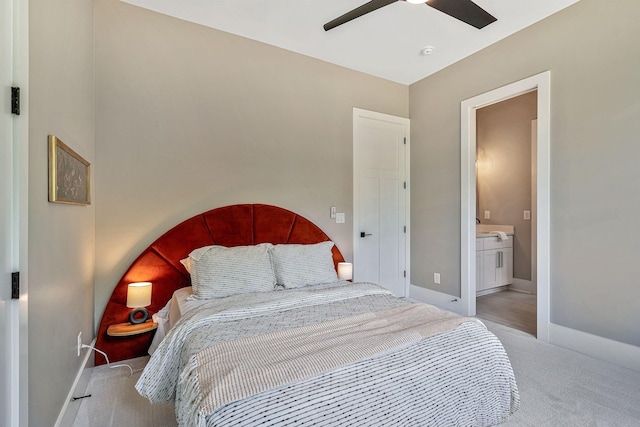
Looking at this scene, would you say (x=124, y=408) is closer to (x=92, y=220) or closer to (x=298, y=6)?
(x=92, y=220)

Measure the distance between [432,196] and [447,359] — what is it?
280cm

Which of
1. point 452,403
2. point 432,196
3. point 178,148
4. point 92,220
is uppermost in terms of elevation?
point 178,148

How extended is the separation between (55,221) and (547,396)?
3077 millimetres

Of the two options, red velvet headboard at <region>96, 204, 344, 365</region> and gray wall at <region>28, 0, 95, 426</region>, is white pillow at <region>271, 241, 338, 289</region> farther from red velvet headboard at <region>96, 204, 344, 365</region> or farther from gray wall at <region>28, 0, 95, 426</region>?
gray wall at <region>28, 0, 95, 426</region>

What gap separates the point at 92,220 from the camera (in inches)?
91.7

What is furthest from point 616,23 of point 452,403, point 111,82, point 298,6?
point 111,82

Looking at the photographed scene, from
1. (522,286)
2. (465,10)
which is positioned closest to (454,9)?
(465,10)

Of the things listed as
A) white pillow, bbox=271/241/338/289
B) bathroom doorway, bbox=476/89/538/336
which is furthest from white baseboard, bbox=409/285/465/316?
white pillow, bbox=271/241/338/289

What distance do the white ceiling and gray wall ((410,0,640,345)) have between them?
0.84 feet

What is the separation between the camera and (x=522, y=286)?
15.0 feet

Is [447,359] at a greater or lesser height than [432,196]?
lesser

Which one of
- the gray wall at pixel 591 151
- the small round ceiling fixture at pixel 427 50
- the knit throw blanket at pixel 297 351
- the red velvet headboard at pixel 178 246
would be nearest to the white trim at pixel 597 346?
the gray wall at pixel 591 151

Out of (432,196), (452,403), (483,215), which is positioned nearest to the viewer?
(452,403)

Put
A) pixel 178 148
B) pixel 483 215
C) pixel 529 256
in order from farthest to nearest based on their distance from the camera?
pixel 483 215
pixel 529 256
pixel 178 148
